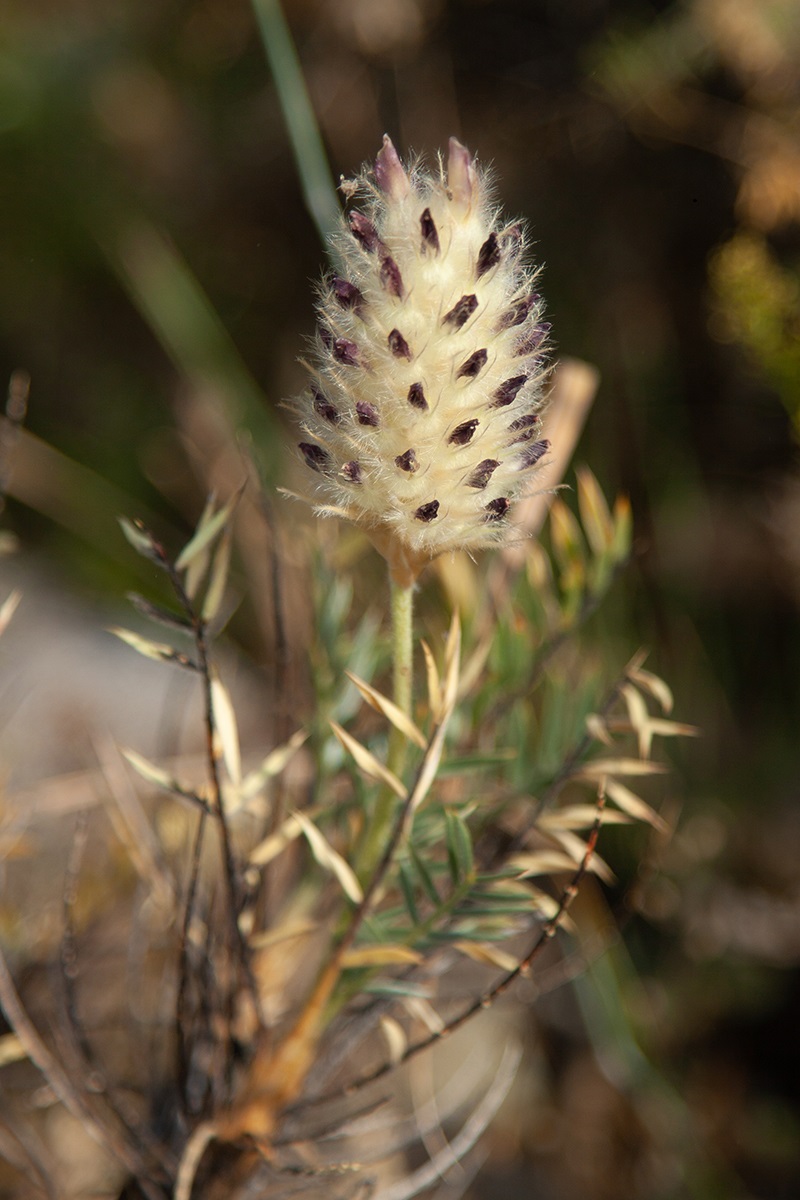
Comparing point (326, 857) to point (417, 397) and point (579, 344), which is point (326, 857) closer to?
point (417, 397)

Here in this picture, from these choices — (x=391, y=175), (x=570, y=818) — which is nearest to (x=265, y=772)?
(x=570, y=818)

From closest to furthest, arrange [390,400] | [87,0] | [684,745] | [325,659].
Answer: [390,400]
[325,659]
[684,745]
[87,0]

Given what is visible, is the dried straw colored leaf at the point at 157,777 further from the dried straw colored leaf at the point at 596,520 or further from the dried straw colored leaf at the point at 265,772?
the dried straw colored leaf at the point at 596,520

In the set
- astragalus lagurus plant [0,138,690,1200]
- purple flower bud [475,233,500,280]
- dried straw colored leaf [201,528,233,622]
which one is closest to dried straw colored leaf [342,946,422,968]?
astragalus lagurus plant [0,138,690,1200]

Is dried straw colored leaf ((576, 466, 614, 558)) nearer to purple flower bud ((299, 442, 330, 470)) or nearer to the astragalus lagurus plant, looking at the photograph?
the astragalus lagurus plant

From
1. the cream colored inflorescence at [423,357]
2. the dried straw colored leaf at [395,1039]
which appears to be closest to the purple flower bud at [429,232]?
the cream colored inflorescence at [423,357]

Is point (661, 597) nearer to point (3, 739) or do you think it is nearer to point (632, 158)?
point (632, 158)

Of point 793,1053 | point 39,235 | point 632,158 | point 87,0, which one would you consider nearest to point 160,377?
point 39,235
